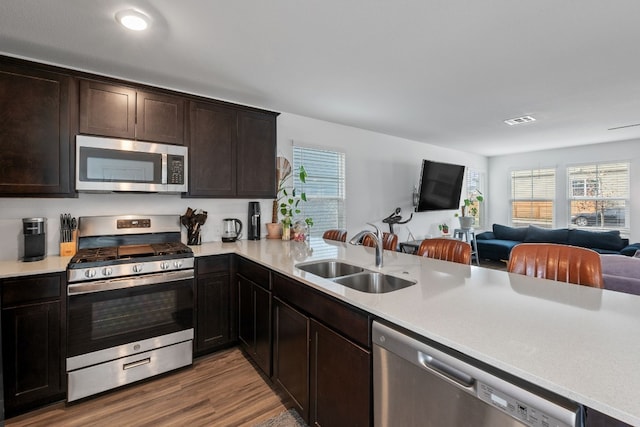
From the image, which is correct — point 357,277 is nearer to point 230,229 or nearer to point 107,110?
point 230,229

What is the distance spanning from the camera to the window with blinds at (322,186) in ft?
12.9

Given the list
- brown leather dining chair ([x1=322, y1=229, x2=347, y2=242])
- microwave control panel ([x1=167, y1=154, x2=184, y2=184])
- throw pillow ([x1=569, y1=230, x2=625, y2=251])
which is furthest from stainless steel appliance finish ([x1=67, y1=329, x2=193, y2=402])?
throw pillow ([x1=569, y1=230, x2=625, y2=251])

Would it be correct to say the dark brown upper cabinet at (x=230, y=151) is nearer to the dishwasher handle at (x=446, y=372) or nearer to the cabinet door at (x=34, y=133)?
the cabinet door at (x=34, y=133)

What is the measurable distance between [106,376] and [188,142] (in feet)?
6.29

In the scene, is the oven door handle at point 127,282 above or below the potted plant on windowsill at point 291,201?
below

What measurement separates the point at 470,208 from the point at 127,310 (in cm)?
668

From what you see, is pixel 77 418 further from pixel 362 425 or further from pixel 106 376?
pixel 362 425

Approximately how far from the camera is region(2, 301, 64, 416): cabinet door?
1.87 m

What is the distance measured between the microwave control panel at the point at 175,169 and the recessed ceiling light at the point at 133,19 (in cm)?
102

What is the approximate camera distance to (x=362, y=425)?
133 centimetres

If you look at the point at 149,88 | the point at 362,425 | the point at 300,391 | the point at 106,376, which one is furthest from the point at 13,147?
the point at 362,425

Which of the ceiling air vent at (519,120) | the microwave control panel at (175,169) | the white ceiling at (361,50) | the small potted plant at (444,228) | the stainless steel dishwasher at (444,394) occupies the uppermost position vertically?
the ceiling air vent at (519,120)

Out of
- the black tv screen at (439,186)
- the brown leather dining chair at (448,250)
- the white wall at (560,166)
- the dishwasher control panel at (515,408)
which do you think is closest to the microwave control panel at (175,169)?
the brown leather dining chair at (448,250)

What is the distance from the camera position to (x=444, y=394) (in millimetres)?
1015
